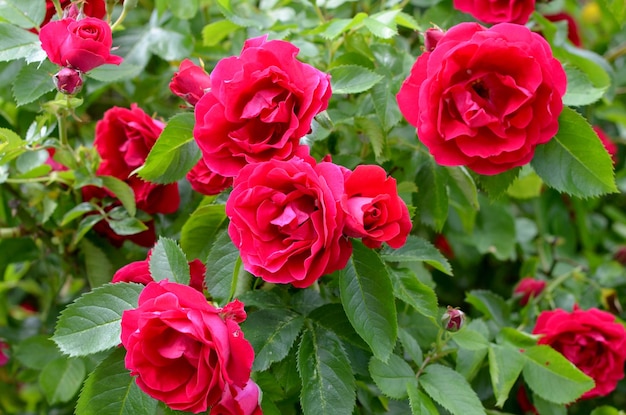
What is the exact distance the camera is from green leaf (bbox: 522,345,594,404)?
0.84 metres

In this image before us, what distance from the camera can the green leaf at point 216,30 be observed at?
1.01m

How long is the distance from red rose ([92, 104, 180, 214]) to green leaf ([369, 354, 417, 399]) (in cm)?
35

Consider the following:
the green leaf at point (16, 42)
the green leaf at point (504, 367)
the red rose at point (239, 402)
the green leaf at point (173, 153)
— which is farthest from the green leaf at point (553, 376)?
the green leaf at point (16, 42)

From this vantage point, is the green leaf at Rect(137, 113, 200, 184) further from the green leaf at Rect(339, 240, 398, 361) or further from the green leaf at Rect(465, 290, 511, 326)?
the green leaf at Rect(465, 290, 511, 326)

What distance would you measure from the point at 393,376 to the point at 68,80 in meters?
0.46

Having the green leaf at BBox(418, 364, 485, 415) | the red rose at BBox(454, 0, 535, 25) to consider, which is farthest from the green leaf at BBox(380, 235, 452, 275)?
the red rose at BBox(454, 0, 535, 25)

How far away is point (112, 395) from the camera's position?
0.68 m

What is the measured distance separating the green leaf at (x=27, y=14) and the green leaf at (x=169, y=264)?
1.13 ft

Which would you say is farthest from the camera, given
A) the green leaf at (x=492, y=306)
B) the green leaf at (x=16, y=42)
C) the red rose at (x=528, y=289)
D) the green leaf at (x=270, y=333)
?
the red rose at (x=528, y=289)

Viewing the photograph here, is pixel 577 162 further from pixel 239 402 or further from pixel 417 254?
pixel 239 402

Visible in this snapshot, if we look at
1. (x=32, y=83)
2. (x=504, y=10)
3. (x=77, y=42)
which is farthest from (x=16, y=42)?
(x=504, y=10)

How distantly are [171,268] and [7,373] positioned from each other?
2.60ft

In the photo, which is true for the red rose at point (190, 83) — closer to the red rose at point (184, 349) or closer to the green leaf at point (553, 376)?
the red rose at point (184, 349)

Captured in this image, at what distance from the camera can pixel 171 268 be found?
0.71 metres
